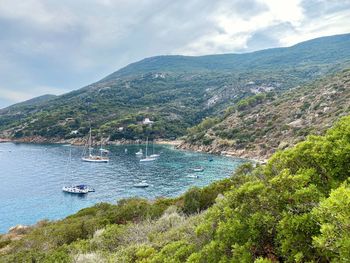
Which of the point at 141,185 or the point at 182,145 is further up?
the point at 182,145

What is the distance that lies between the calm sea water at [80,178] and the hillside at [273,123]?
824cm

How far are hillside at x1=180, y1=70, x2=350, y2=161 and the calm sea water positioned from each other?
8240mm

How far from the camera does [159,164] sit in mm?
85625

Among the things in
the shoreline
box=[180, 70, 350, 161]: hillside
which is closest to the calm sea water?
the shoreline

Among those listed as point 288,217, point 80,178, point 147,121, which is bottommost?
point 80,178

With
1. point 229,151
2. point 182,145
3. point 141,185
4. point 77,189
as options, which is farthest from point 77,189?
point 182,145

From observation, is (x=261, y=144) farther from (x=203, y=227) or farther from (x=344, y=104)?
(x=203, y=227)

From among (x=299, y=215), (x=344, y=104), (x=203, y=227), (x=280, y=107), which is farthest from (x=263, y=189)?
(x=280, y=107)

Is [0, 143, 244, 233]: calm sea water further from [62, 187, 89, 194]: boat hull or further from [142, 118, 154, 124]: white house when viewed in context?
[142, 118, 154, 124]: white house

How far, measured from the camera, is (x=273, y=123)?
305ft

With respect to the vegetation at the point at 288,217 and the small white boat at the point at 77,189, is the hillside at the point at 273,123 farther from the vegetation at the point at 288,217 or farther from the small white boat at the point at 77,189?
the vegetation at the point at 288,217

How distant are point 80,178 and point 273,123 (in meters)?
59.7

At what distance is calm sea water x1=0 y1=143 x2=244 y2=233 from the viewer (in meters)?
51.8

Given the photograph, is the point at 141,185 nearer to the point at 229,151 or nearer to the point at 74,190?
the point at 74,190
